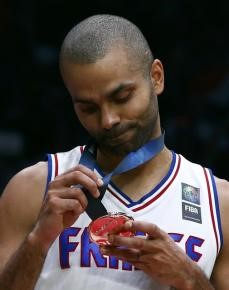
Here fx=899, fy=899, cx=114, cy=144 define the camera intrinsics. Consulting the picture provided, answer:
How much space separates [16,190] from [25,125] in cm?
393

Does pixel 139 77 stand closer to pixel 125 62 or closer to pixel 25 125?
pixel 125 62

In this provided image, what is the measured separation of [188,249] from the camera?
11.1ft

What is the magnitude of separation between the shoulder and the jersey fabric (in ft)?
0.18

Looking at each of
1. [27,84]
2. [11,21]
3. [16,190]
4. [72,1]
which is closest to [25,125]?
[27,84]

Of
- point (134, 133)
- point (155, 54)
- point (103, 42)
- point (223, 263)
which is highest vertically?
point (103, 42)

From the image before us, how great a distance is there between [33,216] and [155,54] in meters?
4.91

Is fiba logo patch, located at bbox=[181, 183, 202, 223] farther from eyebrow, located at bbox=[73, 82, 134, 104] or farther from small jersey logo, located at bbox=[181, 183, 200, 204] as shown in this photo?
eyebrow, located at bbox=[73, 82, 134, 104]

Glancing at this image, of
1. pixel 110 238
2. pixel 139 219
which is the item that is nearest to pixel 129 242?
pixel 110 238

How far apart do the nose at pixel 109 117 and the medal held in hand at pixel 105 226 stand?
352 mm

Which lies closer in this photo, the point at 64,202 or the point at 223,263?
the point at 64,202

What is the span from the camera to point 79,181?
3.06 m

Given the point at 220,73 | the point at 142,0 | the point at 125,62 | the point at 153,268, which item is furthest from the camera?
the point at 142,0

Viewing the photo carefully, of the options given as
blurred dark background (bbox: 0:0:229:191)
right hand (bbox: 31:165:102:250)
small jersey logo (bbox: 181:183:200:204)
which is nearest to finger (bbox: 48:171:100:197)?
right hand (bbox: 31:165:102:250)

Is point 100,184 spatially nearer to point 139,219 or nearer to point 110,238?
point 110,238
